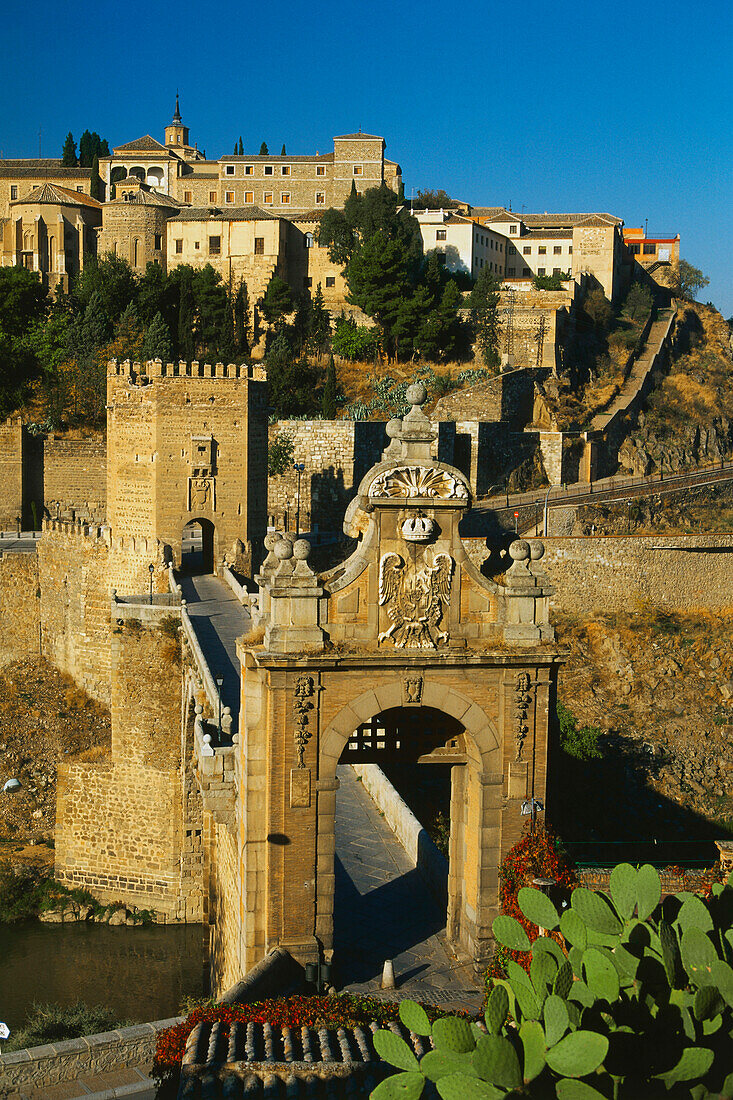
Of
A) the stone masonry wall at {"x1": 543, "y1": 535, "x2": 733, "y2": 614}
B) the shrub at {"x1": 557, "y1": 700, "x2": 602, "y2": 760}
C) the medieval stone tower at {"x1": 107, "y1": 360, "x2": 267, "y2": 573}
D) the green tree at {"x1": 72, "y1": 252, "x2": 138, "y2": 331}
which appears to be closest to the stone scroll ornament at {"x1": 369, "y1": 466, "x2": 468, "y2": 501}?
the shrub at {"x1": 557, "y1": 700, "x2": 602, "y2": 760}

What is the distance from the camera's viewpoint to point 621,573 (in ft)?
100

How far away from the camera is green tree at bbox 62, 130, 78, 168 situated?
66.2 meters

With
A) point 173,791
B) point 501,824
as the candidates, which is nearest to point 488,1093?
point 501,824

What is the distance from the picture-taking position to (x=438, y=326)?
150ft

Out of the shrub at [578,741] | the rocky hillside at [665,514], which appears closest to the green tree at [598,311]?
the rocky hillside at [665,514]

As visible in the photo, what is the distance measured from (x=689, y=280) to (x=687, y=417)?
815 inches

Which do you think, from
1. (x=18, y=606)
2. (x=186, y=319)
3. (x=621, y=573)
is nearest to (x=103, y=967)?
(x=18, y=606)

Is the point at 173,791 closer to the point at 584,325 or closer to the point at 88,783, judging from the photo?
the point at 88,783

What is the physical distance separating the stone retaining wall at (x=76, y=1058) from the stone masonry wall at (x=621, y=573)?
1965cm

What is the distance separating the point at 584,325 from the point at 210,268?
15892 mm

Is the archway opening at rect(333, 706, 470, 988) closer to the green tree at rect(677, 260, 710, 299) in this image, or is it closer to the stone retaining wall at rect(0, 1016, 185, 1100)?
the stone retaining wall at rect(0, 1016, 185, 1100)

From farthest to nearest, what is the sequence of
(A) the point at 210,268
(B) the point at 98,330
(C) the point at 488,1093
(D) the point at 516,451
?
1. (A) the point at 210,268
2. (B) the point at 98,330
3. (D) the point at 516,451
4. (C) the point at 488,1093

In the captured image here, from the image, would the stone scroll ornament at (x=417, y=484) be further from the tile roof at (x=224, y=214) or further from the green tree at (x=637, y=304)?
the green tree at (x=637, y=304)

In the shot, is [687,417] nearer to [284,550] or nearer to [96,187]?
[96,187]
